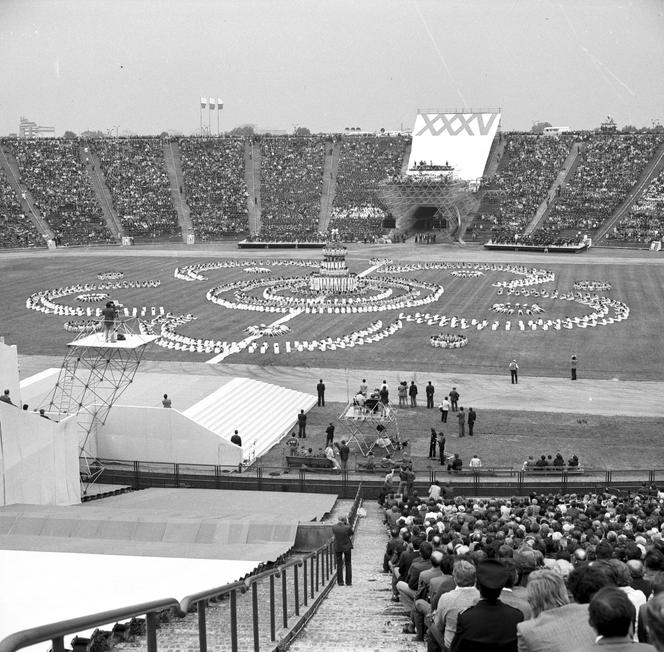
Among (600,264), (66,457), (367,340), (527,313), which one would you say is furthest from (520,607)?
(600,264)

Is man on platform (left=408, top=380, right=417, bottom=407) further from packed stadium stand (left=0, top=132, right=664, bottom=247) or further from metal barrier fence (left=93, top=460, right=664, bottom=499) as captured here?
packed stadium stand (left=0, top=132, right=664, bottom=247)

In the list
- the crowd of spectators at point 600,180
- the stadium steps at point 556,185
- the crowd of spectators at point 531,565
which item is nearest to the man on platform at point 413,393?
the crowd of spectators at point 531,565

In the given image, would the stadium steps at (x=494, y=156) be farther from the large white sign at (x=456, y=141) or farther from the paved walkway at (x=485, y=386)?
the paved walkway at (x=485, y=386)

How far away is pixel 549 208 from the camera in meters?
98.9

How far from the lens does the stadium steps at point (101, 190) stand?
332 ft

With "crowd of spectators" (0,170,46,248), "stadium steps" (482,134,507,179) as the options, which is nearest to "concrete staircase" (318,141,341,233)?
"stadium steps" (482,134,507,179)

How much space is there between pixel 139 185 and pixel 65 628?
108 meters

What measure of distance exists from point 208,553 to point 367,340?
3118 centimetres

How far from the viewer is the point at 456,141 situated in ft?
368

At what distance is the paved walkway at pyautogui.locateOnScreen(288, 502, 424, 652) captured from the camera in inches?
409

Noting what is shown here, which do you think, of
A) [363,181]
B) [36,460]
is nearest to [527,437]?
[36,460]

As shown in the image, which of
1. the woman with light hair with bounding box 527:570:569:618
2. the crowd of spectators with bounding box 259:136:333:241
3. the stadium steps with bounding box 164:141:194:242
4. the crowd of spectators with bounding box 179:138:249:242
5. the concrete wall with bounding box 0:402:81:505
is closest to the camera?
the woman with light hair with bounding box 527:570:569:618

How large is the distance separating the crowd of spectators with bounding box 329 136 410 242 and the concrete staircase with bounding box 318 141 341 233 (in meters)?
0.48

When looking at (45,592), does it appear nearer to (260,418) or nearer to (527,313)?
(260,418)
